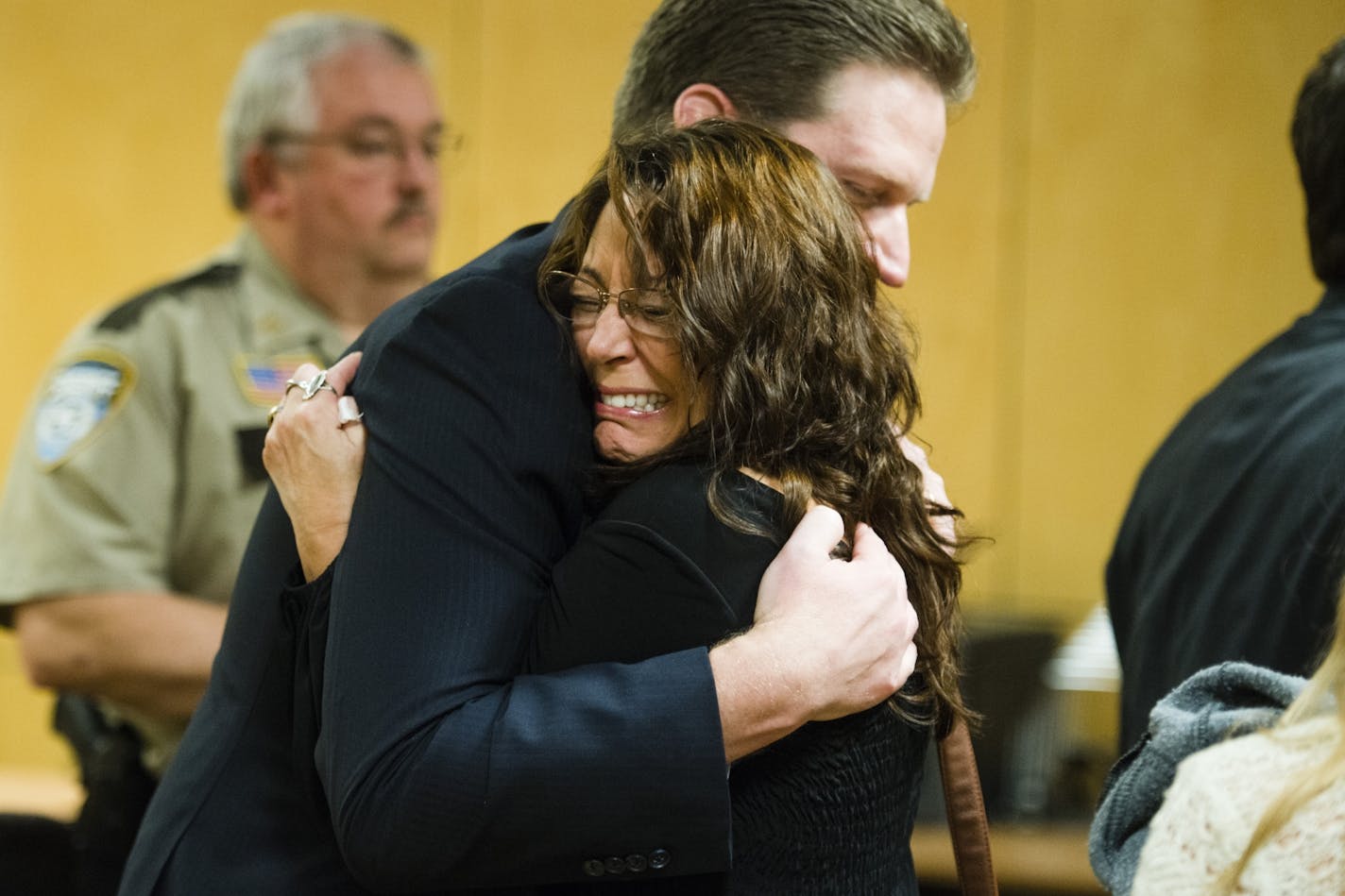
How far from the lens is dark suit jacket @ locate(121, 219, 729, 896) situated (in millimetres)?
1145

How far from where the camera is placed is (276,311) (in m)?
2.71

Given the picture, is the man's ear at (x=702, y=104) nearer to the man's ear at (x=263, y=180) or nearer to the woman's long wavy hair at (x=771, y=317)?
the woman's long wavy hair at (x=771, y=317)

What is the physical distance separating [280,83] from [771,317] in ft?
6.03

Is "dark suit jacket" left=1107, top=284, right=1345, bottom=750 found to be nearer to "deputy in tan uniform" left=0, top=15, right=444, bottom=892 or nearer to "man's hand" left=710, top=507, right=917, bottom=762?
"man's hand" left=710, top=507, right=917, bottom=762

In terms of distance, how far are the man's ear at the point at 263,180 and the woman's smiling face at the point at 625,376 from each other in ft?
5.41

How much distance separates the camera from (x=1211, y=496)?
196cm

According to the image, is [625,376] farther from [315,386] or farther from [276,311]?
[276,311]

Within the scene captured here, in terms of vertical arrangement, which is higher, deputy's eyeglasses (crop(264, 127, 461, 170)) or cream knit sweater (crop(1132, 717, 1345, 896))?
deputy's eyeglasses (crop(264, 127, 461, 170))

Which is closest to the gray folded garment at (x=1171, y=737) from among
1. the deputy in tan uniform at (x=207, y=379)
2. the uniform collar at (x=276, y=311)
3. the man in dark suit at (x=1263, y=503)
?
the man in dark suit at (x=1263, y=503)

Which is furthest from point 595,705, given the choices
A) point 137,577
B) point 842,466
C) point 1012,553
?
point 1012,553

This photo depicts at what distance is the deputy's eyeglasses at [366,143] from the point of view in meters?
2.81

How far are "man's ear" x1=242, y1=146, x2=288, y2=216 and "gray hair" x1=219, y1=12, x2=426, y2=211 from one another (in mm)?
14

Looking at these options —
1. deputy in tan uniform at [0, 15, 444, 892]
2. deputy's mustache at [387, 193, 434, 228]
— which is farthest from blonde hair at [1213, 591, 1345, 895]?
deputy's mustache at [387, 193, 434, 228]

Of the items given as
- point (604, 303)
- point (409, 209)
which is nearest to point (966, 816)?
point (604, 303)
